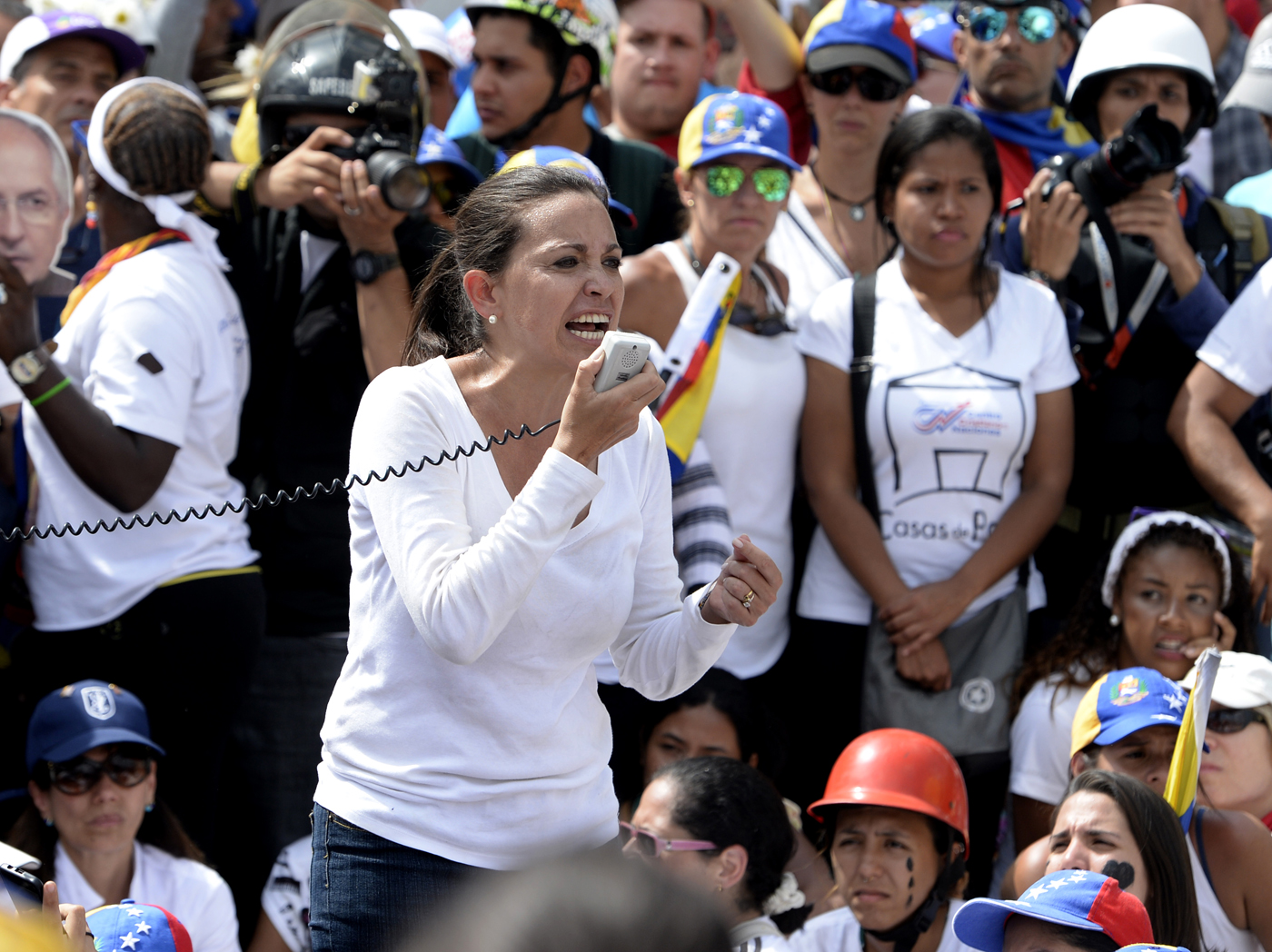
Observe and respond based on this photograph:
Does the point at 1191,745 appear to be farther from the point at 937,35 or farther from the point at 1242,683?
the point at 937,35

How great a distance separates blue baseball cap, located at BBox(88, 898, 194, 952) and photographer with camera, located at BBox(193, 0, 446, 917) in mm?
1426

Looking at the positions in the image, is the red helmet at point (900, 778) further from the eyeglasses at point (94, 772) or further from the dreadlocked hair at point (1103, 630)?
the eyeglasses at point (94, 772)

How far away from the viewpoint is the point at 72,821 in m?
3.87

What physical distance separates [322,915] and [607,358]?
94cm

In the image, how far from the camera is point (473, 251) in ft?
8.38

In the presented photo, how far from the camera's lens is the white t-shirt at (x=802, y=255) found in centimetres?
468

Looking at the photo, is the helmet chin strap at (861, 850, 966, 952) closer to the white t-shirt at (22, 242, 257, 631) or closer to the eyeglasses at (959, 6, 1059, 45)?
the white t-shirt at (22, 242, 257, 631)

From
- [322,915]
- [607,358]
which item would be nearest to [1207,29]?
[607,358]

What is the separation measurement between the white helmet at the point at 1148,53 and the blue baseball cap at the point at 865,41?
1.80 feet

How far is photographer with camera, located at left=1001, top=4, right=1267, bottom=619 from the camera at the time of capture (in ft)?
14.6

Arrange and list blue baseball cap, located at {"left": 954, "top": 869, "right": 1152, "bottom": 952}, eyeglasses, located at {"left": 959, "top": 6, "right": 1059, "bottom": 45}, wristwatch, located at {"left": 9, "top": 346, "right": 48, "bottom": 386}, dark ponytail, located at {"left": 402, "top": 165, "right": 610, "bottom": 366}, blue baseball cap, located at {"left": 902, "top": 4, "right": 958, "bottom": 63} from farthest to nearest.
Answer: blue baseball cap, located at {"left": 902, "top": 4, "right": 958, "bottom": 63}, eyeglasses, located at {"left": 959, "top": 6, "right": 1059, "bottom": 45}, wristwatch, located at {"left": 9, "top": 346, "right": 48, "bottom": 386}, blue baseball cap, located at {"left": 954, "top": 869, "right": 1152, "bottom": 952}, dark ponytail, located at {"left": 402, "top": 165, "right": 610, "bottom": 366}

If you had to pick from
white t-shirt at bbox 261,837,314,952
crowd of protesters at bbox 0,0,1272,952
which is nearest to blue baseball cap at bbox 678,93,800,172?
crowd of protesters at bbox 0,0,1272,952

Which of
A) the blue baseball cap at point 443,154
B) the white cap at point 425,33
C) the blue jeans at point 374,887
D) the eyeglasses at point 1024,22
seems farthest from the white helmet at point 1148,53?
the blue jeans at point 374,887

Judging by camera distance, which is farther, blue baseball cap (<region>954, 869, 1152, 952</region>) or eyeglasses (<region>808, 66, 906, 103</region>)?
eyeglasses (<region>808, 66, 906, 103</region>)
